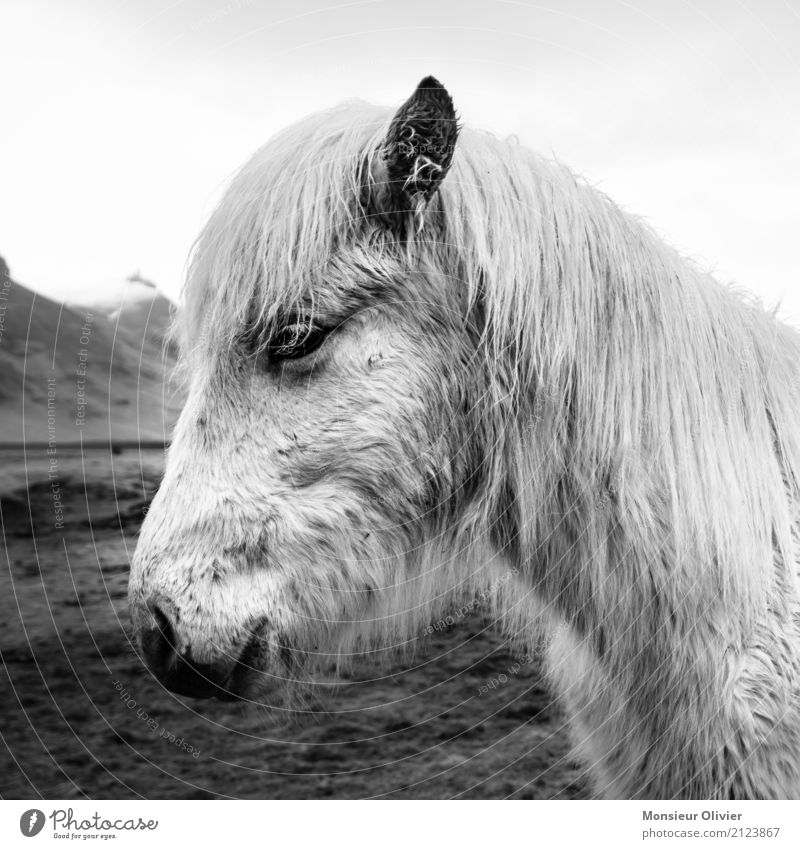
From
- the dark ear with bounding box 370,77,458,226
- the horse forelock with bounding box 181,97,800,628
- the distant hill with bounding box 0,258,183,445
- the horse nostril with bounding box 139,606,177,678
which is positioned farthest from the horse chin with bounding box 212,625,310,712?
the dark ear with bounding box 370,77,458,226

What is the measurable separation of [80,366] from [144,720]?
1.50 m

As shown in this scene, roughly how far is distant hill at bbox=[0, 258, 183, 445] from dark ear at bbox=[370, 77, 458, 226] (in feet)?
2.52

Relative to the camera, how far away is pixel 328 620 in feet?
4.39

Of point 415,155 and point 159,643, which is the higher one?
point 415,155

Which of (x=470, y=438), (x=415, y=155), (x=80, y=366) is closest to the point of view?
(x=415, y=155)

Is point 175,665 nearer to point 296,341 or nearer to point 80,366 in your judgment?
point 296,341

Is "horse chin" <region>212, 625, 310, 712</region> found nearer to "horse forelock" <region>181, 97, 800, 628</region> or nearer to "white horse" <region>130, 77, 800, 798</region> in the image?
"white horse" <region>130, 77, 800, 798</region>

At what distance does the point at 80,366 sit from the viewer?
2090 millimetres

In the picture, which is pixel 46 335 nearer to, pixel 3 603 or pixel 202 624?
pixel 3 603

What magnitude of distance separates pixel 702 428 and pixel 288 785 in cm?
202

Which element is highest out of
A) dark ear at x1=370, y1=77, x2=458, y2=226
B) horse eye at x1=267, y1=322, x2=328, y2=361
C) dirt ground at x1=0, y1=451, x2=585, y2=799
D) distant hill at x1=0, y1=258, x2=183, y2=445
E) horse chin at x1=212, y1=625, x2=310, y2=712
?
dark ear at x1=370, y1=77, x2=458, y2=226

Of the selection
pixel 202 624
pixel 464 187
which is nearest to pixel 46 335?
pixel 202 624

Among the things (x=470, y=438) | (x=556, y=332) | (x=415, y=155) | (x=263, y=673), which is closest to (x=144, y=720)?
(x=263, y=673)

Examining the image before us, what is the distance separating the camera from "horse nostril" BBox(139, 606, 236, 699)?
120 centimetres
